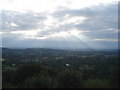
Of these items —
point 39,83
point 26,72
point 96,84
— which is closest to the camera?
point 96,84

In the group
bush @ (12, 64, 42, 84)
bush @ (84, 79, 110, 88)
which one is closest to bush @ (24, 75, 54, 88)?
bush @ (84, 79, 110, 88)

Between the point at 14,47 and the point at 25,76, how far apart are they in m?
32.7

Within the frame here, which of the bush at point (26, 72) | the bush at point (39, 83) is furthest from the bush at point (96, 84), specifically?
the bush at point (26, 72)

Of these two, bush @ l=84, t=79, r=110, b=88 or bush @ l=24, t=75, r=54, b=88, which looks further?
bush @ l=24, t=75, r=54, b=88

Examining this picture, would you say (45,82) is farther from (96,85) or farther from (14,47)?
(14,47)

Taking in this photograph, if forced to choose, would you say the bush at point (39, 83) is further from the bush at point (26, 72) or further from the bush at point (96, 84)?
the bush at point (26, 72)

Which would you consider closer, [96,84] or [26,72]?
[96,84]

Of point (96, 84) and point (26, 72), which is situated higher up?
point (26, 72)

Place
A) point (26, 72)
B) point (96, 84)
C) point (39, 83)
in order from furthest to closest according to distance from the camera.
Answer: point (26, 72), point (39, 83), point (96, 84)

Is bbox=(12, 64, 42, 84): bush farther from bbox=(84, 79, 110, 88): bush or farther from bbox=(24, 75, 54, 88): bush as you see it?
bbox=(84, 79, 110, 88): bush

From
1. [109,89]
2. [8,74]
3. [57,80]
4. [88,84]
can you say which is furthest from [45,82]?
[8,74]

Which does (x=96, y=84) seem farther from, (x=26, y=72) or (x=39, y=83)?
(x=26, y=72)

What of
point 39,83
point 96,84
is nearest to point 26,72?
point 39,83

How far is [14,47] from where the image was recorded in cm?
4444
